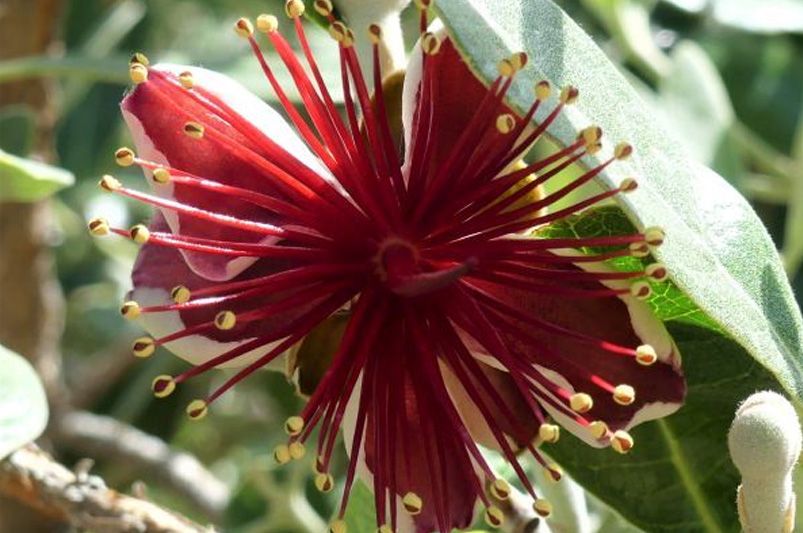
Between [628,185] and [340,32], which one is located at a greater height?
[340,32]

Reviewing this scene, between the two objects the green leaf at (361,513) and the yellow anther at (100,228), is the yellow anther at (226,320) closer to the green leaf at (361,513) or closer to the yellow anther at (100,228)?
the yellow anther at (100,228)

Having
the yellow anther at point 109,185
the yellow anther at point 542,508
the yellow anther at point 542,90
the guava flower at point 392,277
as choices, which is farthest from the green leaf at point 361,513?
the yellow anther at point 542,90

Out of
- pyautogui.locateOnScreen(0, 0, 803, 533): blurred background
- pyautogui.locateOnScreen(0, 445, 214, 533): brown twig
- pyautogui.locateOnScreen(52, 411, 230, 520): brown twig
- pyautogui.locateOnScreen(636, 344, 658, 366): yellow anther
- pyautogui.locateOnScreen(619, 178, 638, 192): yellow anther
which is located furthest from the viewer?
pyautogui.locateOnScreen(52, 411, 230, 520): brown twig

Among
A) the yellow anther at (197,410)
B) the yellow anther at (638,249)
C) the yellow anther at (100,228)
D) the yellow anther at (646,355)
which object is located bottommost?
the yellow anther at (646,355)

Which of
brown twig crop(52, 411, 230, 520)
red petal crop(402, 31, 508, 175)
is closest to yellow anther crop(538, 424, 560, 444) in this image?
red petal crop(402, 31, 508, 175)

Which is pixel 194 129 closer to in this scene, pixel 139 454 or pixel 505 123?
pixel 505 123

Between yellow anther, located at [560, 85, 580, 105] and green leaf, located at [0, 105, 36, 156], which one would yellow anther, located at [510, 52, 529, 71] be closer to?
yellow anther, located at [560, 85, 580, 105]

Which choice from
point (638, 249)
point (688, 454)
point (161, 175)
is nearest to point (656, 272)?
point (638, 249)
